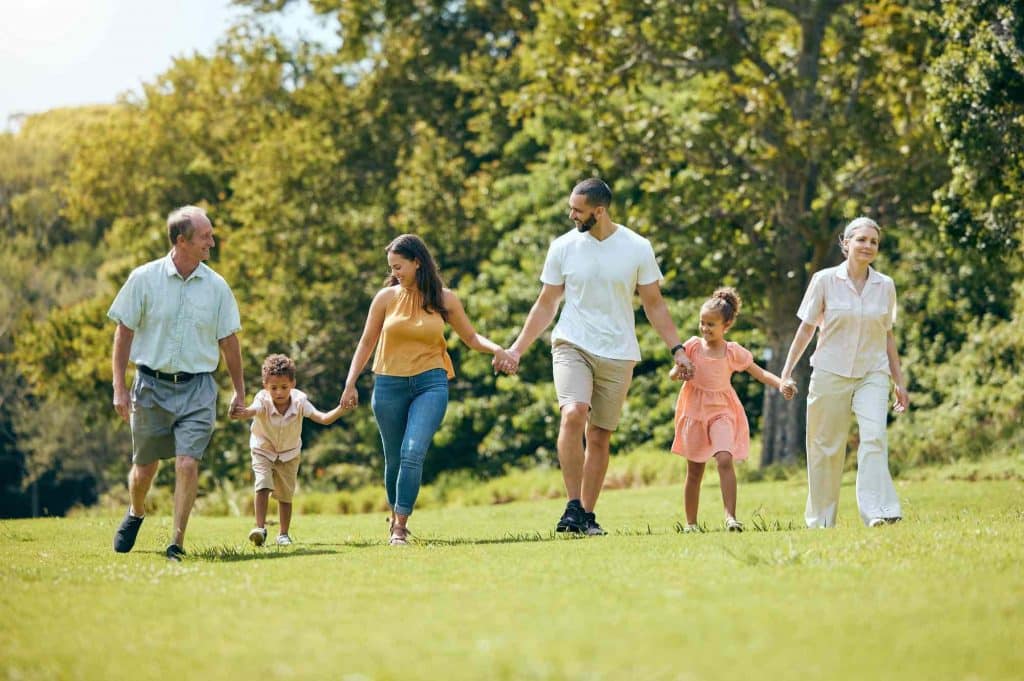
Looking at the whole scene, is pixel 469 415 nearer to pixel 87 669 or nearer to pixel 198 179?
pixel 198 179

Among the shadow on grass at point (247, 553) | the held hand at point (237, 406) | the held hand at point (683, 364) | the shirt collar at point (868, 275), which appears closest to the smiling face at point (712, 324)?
the held hand at point (683, 364)

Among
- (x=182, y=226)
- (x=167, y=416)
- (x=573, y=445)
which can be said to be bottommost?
(x=573, y=445)

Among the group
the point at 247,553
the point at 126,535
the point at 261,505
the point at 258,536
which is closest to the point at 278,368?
the point at 261,505

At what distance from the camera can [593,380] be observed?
1204 cm

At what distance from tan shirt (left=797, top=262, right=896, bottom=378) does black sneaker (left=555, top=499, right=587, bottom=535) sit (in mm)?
2211

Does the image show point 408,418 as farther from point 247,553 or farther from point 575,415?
point 247,553

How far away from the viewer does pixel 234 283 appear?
3619cm

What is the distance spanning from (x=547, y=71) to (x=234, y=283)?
14.1 metres

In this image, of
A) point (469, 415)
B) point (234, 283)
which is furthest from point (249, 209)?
point (469, 415)

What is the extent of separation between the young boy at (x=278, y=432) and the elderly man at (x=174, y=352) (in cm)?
149

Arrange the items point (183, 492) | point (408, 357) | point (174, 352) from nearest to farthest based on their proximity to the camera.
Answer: point (183, 492)
point (174, 352)
point (408, 357)

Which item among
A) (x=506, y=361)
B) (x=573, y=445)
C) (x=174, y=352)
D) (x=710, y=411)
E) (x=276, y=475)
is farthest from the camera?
(x=276, y=475)

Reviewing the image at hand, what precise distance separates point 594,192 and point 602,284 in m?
0.72

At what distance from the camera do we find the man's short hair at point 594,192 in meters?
11.7
